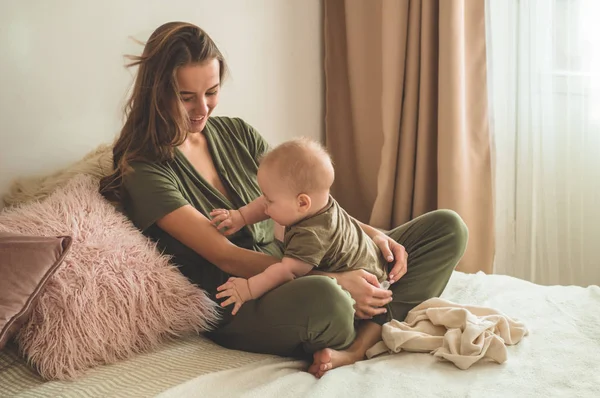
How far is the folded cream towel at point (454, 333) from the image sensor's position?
5.03 feet

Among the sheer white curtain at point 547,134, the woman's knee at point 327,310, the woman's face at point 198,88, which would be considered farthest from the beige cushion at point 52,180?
the sheer white curtain at point 547,134

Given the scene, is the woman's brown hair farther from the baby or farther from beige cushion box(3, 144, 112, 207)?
the baby

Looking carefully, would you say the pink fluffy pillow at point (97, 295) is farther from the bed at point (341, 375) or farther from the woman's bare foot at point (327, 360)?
the woman's bare foot at point (327, 360)

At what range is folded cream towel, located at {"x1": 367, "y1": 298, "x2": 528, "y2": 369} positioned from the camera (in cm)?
153

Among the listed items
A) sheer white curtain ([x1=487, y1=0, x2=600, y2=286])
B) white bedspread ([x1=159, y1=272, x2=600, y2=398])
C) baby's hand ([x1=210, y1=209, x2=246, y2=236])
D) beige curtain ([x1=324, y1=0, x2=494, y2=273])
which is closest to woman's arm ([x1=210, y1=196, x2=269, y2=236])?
baby's hand ([x1=210, y1=209, x2=246, y2=236])

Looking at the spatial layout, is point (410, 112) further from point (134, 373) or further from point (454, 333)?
point (134, 373)

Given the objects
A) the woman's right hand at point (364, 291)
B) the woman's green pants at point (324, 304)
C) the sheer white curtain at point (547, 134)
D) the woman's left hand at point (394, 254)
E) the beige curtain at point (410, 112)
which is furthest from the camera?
the beige curtain at point (410, 112)

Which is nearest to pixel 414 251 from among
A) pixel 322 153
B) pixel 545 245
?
pixel 322 153

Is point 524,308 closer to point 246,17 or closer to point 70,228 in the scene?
point 70,228

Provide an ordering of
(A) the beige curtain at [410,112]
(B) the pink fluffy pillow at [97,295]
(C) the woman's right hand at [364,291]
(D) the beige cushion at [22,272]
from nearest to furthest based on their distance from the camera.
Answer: (D) the beige cushion at [22,272], (B) the pink fluffy pillow at [97,295], (C) the woman's right hand at [364,291], (A) the beige curtain at [410,112]

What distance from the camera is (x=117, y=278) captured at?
1.53 metres

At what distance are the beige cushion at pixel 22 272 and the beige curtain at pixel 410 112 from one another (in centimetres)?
160

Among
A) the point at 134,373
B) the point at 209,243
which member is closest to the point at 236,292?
the point at 209,243

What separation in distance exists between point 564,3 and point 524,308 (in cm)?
120
